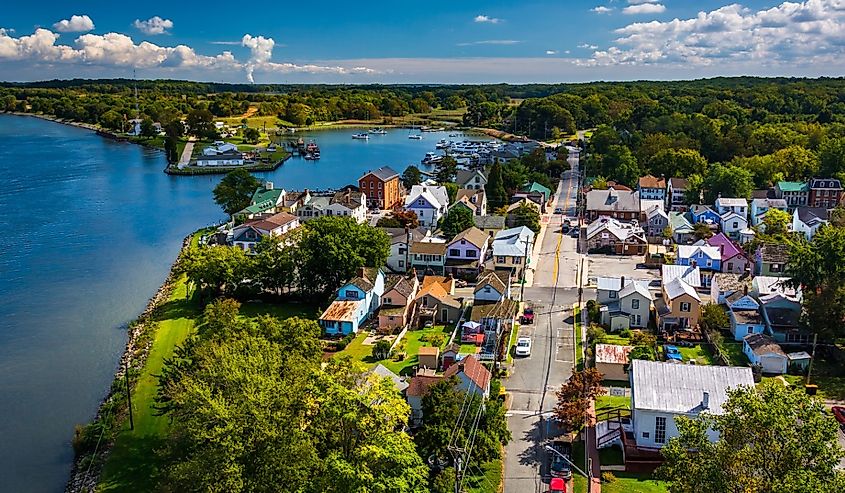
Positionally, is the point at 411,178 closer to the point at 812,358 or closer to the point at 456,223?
the point at 456,223

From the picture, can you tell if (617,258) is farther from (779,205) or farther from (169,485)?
(169,485)

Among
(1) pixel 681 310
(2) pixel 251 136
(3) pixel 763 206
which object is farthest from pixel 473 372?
(2) pixel 251 136

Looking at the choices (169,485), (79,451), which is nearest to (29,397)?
(79,451)

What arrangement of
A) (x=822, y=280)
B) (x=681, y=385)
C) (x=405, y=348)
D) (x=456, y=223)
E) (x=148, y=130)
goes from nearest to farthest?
(x=681, y=385), (x=405, y=348), (x=822, y=280), (x=456, y=223), (x=148, y=130)

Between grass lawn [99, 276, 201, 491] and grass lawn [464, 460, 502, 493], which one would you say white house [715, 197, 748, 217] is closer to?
grass lawn [464, 460, 502, 493]

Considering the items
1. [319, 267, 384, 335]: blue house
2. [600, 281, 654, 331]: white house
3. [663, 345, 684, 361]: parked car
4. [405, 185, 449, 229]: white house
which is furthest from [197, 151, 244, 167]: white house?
[663, 345, 684, 361]: parked car

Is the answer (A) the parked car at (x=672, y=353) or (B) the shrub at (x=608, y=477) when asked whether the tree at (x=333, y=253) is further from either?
(B) the shrub at (x=608, y=477)
